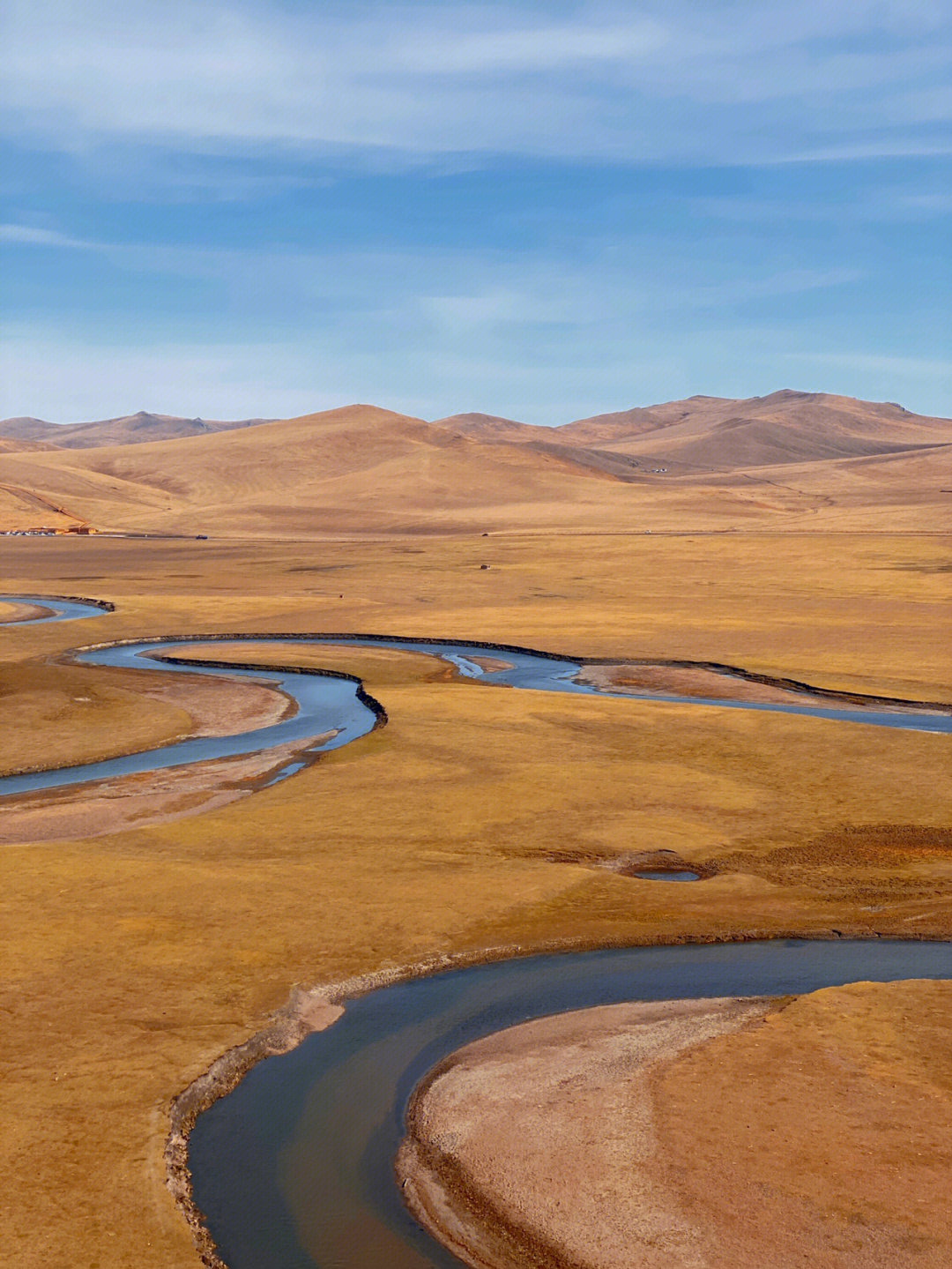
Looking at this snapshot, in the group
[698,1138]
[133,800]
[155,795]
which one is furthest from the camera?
[155,795]

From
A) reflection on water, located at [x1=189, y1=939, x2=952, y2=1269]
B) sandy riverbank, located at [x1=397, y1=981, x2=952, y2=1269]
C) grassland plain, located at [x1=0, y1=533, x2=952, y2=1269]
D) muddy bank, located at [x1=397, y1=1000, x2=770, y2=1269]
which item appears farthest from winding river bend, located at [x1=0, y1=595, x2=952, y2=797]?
sandy riverbank, located at [x1=397, y1=981, x2=952, y2=1269]

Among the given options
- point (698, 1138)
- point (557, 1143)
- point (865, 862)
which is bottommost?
point (557, 1143)

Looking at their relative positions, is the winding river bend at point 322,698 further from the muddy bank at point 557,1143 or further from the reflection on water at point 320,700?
the muddy bank at point 557,1143

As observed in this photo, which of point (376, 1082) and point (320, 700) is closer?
point (376, 1082)

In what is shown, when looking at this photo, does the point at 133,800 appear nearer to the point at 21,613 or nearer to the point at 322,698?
the point at 322,698

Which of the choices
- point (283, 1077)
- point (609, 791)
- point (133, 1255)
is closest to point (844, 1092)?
point (283, 1077)

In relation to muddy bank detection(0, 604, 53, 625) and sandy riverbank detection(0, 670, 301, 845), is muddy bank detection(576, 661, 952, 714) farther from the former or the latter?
muddy bank detection(0, 604, 53, 625)

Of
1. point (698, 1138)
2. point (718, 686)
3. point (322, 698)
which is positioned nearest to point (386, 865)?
point (698, 1138)
